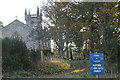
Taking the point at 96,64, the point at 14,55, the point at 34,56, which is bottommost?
the point at 96,64

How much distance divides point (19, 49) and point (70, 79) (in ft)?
15.5

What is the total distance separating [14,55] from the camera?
405 inches

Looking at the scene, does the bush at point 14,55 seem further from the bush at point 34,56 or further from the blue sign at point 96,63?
the blue sign at point 96,63

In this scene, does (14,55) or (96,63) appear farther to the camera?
(14,55)

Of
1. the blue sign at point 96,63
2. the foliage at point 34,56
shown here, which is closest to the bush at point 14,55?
the foliage at point 34,56

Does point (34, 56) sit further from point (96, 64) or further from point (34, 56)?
point (96, 64)

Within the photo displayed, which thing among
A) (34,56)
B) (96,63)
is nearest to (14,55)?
(34,56)

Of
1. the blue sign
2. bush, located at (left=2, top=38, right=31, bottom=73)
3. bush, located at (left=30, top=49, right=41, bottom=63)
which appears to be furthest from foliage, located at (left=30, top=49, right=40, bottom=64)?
the blue sign

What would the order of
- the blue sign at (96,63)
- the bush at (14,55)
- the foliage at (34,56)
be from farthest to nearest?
the foliage at (34,56)
the bush at (14,55)
the blue sign at (96,63)

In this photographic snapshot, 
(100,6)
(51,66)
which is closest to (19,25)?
(51,66)

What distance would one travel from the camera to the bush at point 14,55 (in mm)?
10016

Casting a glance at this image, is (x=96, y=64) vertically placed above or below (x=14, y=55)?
below

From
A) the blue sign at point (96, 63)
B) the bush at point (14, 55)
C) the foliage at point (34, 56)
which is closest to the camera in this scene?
the blue sign at point (96, 63)

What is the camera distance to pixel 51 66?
41.6 ft
